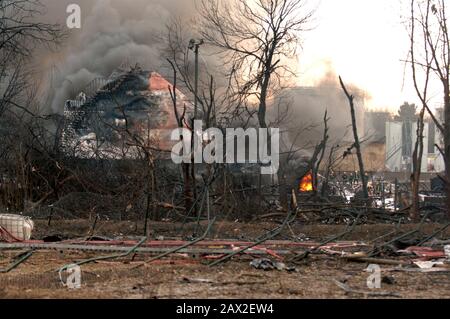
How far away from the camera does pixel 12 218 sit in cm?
987

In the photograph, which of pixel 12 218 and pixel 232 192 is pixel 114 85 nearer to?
pixel 232 192

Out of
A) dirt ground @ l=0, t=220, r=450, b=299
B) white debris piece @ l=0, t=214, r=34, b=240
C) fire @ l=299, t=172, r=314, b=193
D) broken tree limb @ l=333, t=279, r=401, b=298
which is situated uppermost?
fire @ l=299, t=172, r=314, b=193

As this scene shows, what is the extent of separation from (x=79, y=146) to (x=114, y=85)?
39.2ft

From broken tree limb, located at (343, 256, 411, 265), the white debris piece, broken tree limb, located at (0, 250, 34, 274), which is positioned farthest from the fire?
broken tree limb, located at (0, 250, 34, 274)

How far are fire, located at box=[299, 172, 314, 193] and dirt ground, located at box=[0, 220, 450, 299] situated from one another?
971cm

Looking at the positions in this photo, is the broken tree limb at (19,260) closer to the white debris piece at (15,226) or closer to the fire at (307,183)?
the white debris piece at (15,226)

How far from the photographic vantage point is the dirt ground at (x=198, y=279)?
18.4 ft

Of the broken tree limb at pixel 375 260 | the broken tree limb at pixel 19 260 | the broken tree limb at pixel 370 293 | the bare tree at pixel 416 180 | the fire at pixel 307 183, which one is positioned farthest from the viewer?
the fire at pixel 307 183

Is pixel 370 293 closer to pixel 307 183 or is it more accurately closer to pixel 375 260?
pixel 375 260

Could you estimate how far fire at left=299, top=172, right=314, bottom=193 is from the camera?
58.2 feet

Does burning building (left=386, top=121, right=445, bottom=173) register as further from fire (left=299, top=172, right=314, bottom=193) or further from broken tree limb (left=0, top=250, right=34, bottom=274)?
broken tree limb (left=0, top=250, right=34, bottom=274)

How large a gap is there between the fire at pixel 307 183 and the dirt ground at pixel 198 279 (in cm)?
971

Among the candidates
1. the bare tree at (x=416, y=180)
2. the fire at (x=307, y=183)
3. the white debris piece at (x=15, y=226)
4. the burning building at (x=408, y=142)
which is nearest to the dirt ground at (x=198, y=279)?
the white debris piece at (x=15, y=226)
